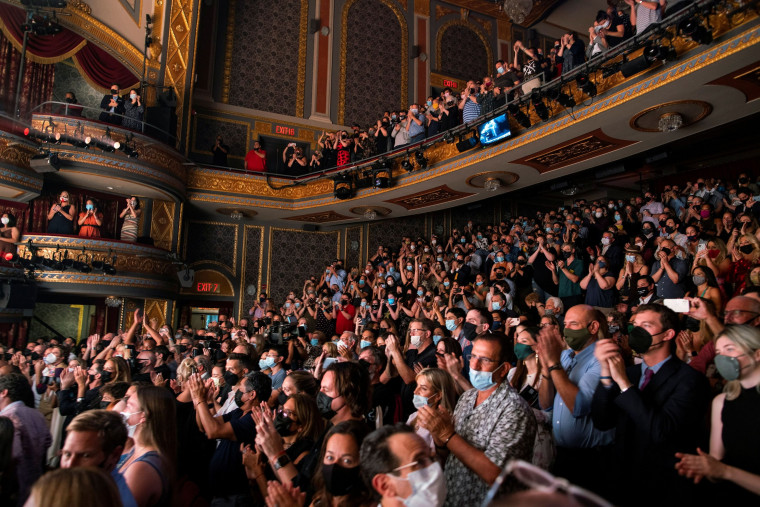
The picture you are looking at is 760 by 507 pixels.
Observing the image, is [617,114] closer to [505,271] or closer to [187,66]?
[505,271]

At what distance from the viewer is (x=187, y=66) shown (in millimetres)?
12867

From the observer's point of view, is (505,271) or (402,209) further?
(402,209)

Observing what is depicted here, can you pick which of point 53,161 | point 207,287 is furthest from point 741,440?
point 207,287

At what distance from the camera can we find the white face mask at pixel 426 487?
1503mm

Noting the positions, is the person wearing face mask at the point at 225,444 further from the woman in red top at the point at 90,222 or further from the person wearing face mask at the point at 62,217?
the person wearing face mask at the point at 62,217

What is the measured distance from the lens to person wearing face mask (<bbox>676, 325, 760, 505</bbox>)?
69.7 inches

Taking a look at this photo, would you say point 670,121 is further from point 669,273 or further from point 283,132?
point 283,132

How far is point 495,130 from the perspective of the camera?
8.63m

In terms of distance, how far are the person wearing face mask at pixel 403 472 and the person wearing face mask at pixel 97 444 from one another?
1.03 metres

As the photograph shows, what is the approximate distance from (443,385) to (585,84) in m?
5.76

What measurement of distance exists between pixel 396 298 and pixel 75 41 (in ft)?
32.6

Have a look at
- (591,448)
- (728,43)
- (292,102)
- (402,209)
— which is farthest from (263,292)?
(591,448)

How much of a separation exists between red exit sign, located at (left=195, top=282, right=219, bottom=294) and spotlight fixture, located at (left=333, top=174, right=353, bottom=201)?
15.1ft

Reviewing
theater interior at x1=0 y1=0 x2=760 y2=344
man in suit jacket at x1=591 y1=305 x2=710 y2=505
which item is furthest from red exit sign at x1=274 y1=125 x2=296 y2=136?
man in suit jacket at x1=591 y1=305 x2=710 y2=505
